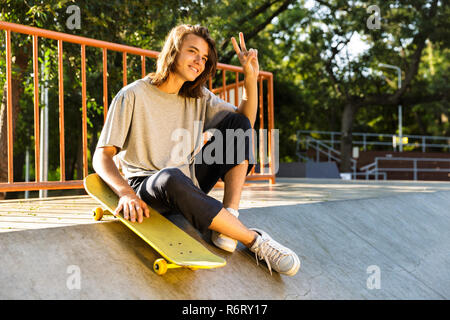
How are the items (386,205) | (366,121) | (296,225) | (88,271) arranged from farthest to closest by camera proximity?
(366,121)
(386,205)
(296,225)
(88,271)

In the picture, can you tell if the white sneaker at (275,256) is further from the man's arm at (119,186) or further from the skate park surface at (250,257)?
the man's arm at (119,186)

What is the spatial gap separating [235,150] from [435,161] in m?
21.9

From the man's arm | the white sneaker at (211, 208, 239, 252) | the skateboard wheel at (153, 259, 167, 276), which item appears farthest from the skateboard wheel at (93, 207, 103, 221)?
the white sneaker at (211, 208, 239, 252)

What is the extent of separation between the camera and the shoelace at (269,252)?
7.70ft

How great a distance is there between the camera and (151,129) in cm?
251

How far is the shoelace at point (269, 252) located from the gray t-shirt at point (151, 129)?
597 mm

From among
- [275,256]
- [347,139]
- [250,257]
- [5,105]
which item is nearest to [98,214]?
[250,257]

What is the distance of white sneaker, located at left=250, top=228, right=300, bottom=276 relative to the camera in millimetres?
2316

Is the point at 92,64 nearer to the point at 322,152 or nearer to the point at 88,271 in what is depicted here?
the point at 88,271

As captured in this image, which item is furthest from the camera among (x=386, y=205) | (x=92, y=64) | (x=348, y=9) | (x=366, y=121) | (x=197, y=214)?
(x=366, y=121)

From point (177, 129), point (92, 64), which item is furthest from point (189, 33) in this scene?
point (92, 64)

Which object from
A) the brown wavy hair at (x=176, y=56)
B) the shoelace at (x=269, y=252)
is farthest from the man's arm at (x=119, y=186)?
the shoelace at (x=269, y=252)

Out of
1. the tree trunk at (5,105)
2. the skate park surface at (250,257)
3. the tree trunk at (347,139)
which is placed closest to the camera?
the skate park surface at (250,257)

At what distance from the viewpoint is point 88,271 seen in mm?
1972
